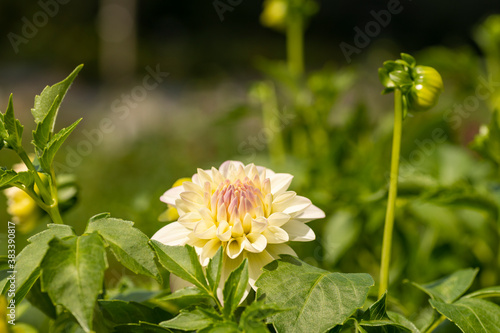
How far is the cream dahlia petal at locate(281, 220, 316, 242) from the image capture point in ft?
1.24

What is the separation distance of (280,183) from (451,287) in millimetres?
193

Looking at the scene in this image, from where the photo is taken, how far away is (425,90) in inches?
17.1

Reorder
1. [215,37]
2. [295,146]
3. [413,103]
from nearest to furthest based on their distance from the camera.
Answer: [413,103] → [295,146] → [215,37]

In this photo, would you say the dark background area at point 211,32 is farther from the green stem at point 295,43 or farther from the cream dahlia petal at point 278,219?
the cream dahlia petal at point 278,219

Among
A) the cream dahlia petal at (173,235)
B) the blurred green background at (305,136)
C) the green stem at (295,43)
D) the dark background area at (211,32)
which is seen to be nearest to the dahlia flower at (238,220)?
the cream dahlia petal at (173,235)

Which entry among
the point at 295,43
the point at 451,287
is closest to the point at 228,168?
the point at 451,287

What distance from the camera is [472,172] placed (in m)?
0.94

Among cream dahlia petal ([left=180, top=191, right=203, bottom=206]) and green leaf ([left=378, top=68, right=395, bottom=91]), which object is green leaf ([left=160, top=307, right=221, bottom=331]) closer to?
cream dahlia petal ([left=180, top=191, right=203, bottom=206])

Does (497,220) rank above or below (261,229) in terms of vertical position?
below

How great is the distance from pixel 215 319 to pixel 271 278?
5cm

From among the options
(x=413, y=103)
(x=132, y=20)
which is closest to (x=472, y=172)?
(x=413, y=103)

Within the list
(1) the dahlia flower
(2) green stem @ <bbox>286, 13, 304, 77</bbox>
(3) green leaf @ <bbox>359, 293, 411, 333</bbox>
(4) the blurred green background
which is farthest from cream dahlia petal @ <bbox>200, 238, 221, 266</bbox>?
(2) green stem @ <bbox>286, 13, 304, 77</bbox>

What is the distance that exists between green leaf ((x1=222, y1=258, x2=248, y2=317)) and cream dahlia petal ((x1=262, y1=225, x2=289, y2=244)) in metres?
0.04

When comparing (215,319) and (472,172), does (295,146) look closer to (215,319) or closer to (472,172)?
(472,172)
